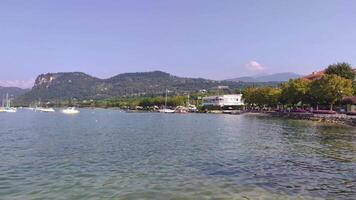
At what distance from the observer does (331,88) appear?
104750 millimetres

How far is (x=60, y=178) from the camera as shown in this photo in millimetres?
22719

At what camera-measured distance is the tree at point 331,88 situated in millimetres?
104938

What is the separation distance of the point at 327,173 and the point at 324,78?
287 feet

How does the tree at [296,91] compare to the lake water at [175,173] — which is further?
the tree at [296,91]

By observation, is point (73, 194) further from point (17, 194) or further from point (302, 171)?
point (302, 171)

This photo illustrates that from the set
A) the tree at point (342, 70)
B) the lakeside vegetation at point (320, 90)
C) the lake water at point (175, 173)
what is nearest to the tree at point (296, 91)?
the lakeside vegetation at point (320, 90)

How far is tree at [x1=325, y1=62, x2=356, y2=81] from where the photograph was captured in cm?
12362

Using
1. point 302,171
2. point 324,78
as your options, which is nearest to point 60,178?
point 302,171

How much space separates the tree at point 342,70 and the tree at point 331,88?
15.1m

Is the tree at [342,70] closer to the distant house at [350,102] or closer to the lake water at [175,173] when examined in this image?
the distant house at [350,102]

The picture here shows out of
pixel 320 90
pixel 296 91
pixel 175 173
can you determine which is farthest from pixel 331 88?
pixel 175 173

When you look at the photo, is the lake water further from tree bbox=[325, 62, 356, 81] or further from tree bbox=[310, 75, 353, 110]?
tree bbox=[325, 62, 356, 81]

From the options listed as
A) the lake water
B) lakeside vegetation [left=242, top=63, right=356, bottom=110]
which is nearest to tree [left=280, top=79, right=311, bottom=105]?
lakeside vegetation [left=242, top=63, right=356, bottom=110]

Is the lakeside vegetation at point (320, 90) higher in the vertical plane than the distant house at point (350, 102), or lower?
higher
